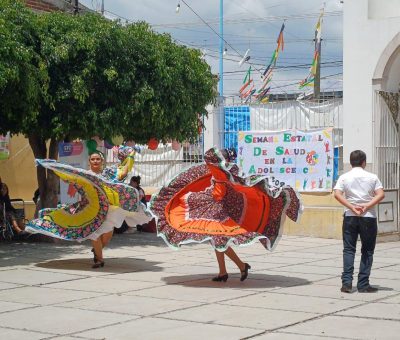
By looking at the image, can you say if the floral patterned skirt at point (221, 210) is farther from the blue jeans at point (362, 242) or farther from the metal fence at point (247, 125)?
the metal fence at point (247, 125)

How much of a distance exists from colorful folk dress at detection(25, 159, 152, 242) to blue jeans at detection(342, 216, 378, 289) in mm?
3591

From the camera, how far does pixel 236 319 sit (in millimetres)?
7875

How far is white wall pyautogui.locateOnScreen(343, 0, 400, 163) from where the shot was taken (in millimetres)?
15625

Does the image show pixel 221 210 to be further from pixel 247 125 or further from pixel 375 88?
pixel 247 125

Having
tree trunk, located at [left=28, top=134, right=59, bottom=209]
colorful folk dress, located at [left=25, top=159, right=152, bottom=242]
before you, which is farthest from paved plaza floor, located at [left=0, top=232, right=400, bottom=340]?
tree trunk, located at [left=28, top=134, right=59, bottom=209]

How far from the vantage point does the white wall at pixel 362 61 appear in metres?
15.6

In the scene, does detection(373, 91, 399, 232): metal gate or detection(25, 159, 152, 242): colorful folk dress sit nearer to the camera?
detection(25, 159, 152, 242): colorful folk dress

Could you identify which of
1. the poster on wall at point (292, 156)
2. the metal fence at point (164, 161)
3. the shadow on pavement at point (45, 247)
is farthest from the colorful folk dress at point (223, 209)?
the metal fence at point (164, 161)

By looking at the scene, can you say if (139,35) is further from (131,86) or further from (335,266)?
(335,266)

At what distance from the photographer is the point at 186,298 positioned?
30.0 feet

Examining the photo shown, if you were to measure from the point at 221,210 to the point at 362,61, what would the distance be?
7055 millimetres

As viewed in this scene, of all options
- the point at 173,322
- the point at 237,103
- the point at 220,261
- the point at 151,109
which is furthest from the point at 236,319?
the point at 237,103

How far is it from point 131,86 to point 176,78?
995 millimetres

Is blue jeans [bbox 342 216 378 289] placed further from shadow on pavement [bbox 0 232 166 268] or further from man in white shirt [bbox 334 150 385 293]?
shadow on pavement [bbox 0 232 166 268]
